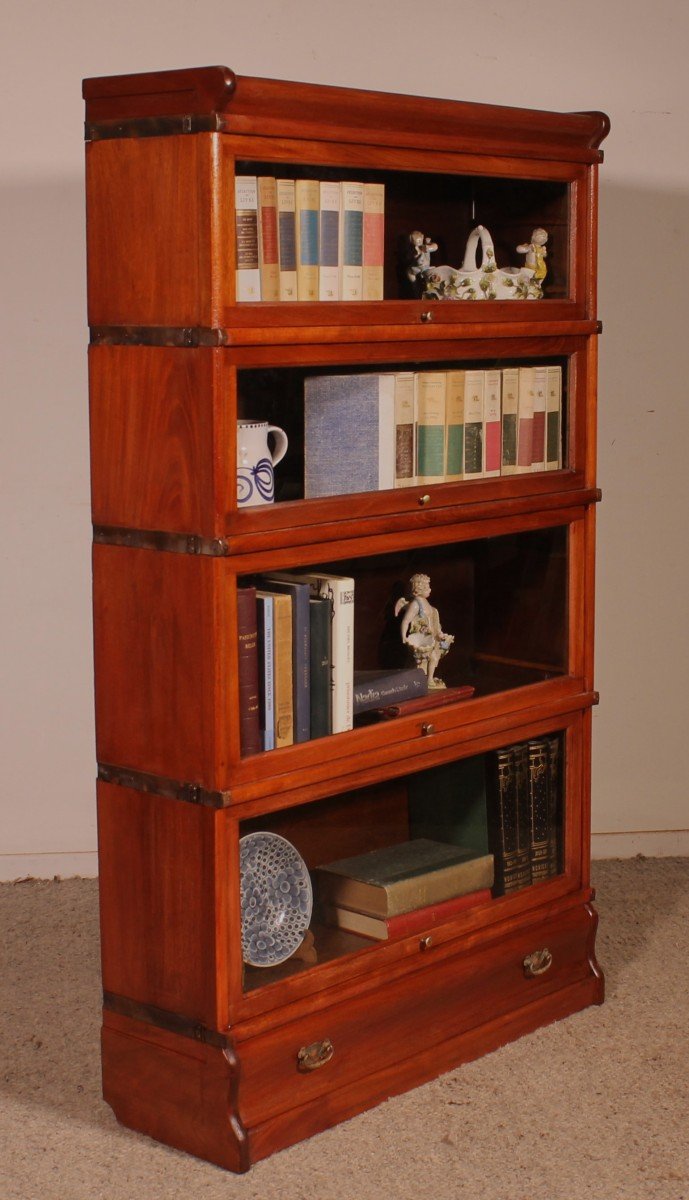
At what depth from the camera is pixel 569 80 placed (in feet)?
11.8

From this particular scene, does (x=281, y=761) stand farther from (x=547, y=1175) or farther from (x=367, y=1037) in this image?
(x=547, y=1175)

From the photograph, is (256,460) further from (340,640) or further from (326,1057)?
(326,1057)

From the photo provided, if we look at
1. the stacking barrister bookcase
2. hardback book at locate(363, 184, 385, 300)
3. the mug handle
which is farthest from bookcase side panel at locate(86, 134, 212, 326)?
hardback book at locate(363, 184, 385, 300)

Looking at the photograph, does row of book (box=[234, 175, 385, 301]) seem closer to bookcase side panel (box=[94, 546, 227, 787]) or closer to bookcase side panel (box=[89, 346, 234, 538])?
bookcase side panel (box=[89, 346, 234, 538])

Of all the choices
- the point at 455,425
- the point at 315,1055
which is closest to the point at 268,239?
the point at 455,425

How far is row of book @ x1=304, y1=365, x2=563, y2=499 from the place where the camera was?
8.09 ft

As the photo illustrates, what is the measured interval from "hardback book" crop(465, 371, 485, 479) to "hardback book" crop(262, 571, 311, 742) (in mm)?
446

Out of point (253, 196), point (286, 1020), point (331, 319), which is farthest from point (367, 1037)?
point (253, 196)

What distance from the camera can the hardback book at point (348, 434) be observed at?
2439 mm

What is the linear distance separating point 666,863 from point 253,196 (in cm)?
225

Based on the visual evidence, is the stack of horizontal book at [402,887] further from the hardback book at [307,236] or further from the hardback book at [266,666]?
the hardback book at [307,236]

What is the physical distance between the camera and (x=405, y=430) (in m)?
2.60

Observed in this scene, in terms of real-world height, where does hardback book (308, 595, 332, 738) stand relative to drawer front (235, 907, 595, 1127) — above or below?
above

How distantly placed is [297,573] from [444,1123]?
0.95 m
